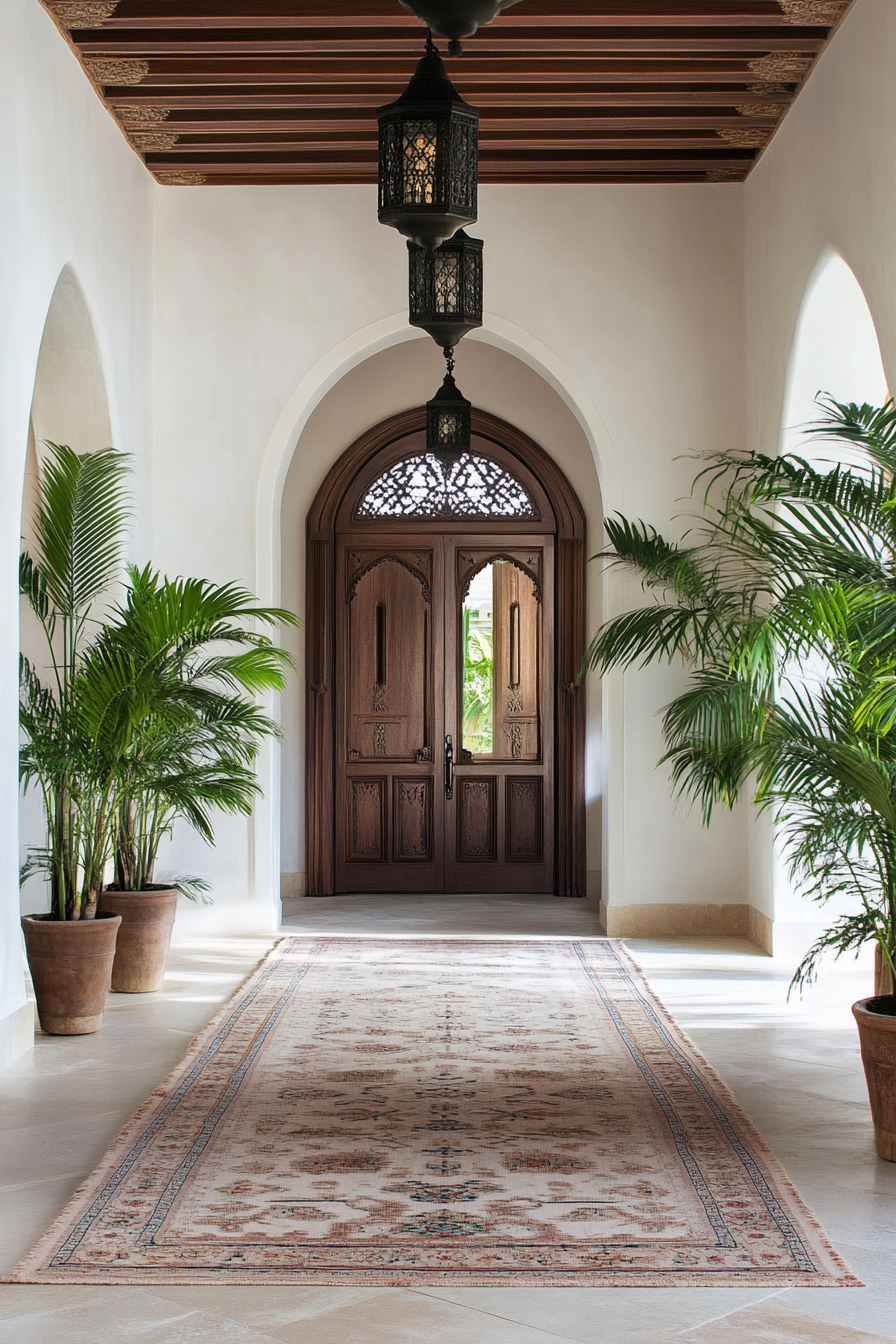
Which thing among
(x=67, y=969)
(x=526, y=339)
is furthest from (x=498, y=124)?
(x=67, y=969)

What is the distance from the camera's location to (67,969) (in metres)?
5.31

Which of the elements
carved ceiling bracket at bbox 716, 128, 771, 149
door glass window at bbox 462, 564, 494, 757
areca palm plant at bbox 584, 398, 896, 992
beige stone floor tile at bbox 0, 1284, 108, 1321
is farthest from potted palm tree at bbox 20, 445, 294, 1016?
carved ceiling bracket at bbox 716, 128, 771, 149

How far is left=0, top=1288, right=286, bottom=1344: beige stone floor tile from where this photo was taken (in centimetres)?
277

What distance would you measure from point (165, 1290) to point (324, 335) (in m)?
5.87

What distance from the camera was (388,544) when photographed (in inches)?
373

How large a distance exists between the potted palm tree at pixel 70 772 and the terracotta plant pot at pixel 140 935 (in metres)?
0.46

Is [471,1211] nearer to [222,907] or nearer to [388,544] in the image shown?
[222,907]

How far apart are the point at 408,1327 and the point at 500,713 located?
22.3 feet

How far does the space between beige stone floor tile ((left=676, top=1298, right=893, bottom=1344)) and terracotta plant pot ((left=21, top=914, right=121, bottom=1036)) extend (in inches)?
124

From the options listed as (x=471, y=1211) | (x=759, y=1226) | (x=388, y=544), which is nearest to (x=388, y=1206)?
(x=471, y=1211)

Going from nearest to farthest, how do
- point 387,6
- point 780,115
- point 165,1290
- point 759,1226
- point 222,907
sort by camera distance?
point 165,1290
point 759,1226
point 387,6
point 780,115
point 222,907

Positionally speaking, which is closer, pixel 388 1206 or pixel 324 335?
pixel 388 1206

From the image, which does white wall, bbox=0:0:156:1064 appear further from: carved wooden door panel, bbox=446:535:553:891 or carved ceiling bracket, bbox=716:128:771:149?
carved ceiling bracket, bbox=716:128:771:149

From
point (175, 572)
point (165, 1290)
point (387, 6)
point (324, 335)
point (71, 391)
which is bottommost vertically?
point (165, 1290)
